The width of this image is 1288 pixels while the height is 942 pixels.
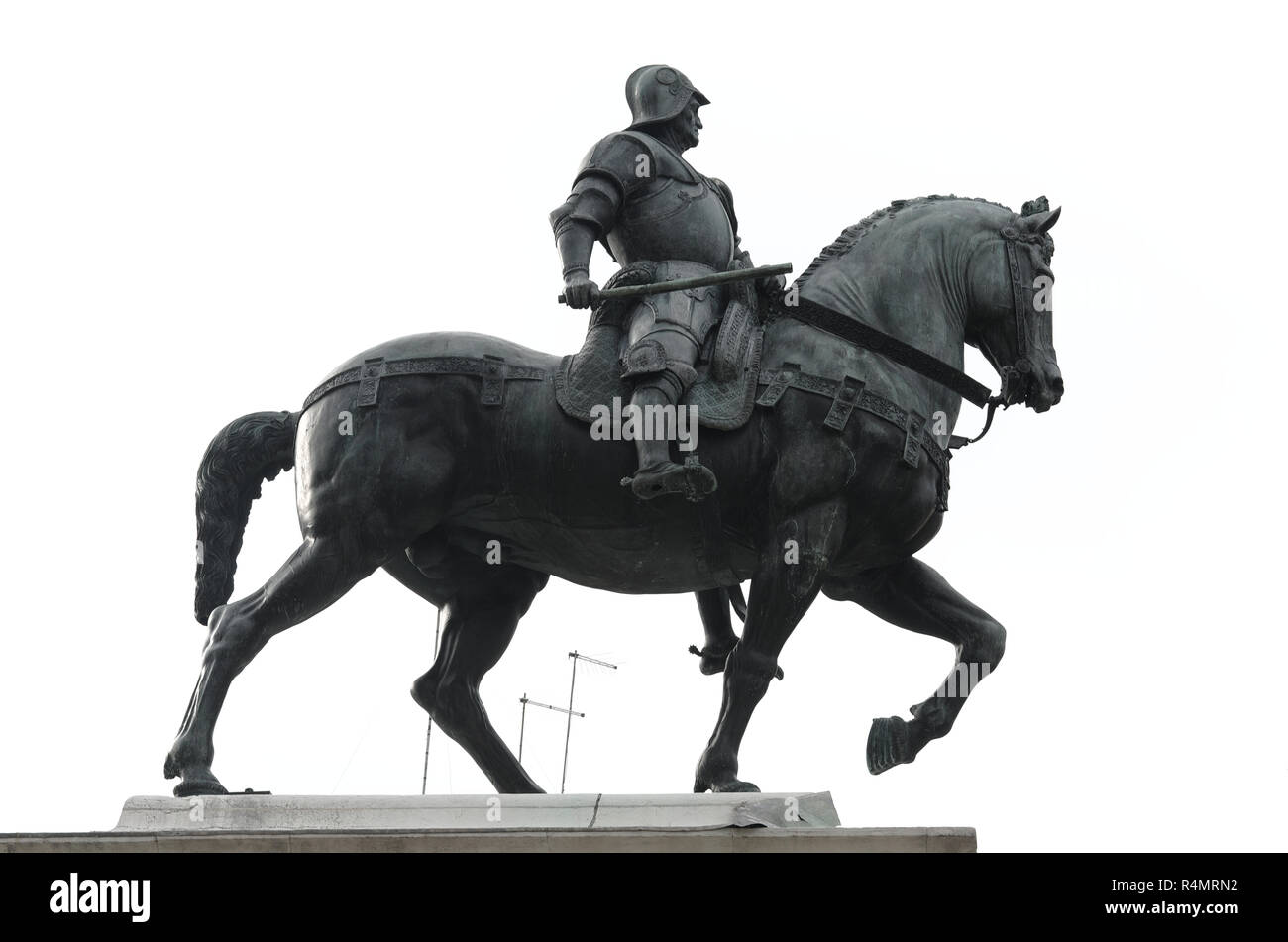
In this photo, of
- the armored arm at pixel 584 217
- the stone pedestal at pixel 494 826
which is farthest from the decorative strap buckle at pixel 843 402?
the stone pedestal at pixel 494 826

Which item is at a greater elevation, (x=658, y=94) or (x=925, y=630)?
(x=658, y=94)

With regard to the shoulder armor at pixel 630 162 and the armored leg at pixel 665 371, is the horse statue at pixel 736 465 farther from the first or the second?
the shoulder armor at pixel 630 162

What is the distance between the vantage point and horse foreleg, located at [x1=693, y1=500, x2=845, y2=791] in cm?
1232

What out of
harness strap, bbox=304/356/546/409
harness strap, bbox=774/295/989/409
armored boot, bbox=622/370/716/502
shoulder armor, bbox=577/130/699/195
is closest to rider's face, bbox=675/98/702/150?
shoulder armor, bbox=577/130/699/195

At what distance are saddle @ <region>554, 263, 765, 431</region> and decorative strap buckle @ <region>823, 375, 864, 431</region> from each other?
1.53 feet

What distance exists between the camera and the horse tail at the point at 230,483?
13.6 meters

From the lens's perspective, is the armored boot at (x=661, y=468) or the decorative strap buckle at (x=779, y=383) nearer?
the armored boot at (x=661, y=468)

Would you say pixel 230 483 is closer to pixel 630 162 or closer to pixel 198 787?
pixel 198 787

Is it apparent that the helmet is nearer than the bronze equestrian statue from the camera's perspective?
No

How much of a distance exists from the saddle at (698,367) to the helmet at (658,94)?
115 cm

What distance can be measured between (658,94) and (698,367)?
206 cm

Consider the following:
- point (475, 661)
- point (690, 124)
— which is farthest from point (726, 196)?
point (475, 661)

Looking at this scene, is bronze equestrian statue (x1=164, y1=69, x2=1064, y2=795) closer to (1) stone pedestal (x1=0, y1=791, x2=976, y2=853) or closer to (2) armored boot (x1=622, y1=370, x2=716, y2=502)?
(2) armored boot (x1=622, y1=370, x2=716, y2=502)

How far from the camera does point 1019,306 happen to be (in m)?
13.1
